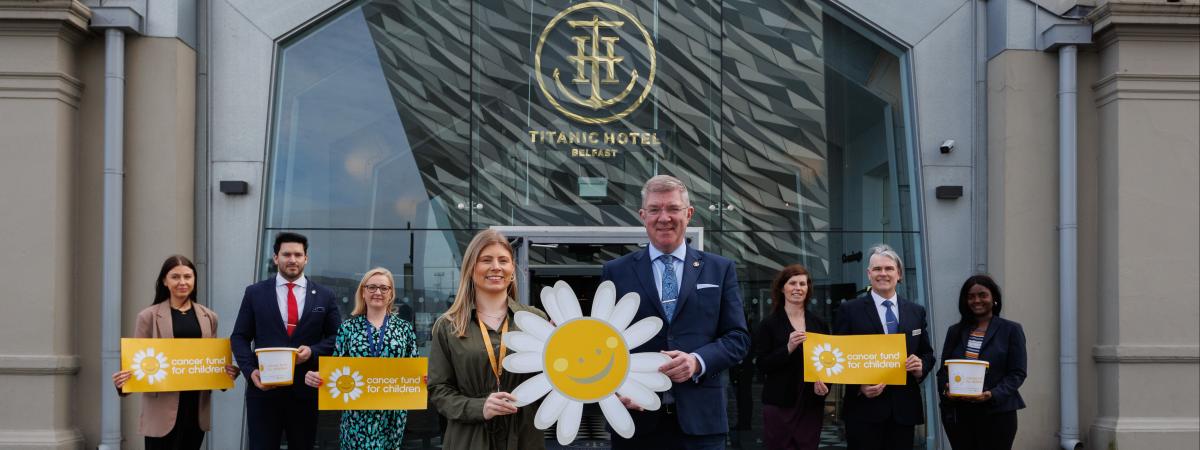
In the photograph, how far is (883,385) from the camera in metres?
5.79

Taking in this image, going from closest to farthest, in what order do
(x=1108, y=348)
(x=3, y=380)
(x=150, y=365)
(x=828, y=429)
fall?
(x=150, y=365) < (x=3, y=380) < (x=1108, y=348) < (x=828, y=429)

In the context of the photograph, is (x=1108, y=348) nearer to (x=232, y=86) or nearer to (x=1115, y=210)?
(x=1115, y=210)

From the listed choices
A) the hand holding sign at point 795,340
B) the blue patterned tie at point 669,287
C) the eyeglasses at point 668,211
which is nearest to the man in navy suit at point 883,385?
the hand holding sign at point 795,340

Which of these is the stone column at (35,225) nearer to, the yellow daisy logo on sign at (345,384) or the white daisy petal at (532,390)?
the yellow daisy logo on sign at (345,384)

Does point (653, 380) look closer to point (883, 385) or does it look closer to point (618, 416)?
point (618, 416)

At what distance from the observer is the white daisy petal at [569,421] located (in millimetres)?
3824

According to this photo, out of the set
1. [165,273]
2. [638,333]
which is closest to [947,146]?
[638,333]

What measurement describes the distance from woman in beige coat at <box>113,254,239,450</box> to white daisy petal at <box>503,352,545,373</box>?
3031 millimetres

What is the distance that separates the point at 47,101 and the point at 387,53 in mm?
2867

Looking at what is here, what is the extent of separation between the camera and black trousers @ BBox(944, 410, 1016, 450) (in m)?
5.92

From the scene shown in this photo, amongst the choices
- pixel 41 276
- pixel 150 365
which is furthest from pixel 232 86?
pixel 150 365

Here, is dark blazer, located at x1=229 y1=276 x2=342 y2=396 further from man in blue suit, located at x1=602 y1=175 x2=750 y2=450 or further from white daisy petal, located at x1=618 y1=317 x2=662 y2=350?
white daisy petal, located at x1=618 y1=317 x2=662 y2=350

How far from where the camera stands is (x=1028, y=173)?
9039 mm

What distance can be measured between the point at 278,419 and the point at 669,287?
3.07 metres
